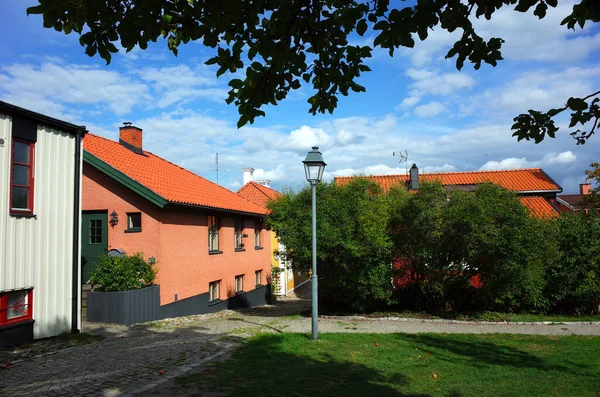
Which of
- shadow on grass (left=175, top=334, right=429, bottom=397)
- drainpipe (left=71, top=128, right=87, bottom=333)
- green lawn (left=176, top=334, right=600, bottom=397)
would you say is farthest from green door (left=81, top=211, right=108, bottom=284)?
shadow on grass (left=175, top=334, right=429, bottom=397)

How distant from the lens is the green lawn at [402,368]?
6469 millimetres

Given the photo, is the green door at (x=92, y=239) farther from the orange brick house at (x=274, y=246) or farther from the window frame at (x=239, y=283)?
the orange brick house at (x=274, y=246)

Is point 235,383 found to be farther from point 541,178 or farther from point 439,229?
point 541,178

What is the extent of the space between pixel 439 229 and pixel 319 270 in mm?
4105

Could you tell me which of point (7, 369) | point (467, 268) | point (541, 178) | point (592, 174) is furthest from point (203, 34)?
point (592, 174)

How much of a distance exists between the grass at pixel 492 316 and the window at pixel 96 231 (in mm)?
9443

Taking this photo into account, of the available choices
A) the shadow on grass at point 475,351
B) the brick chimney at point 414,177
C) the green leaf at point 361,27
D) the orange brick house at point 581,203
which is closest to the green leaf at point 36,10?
the green leaf at point 361,27

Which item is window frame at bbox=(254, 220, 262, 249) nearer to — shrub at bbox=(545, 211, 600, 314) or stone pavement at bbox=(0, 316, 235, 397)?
stone pavement at bbox=(0, 316, 235, 397)

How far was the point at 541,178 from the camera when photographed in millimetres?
27031

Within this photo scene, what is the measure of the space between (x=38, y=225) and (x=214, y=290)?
9.32 m

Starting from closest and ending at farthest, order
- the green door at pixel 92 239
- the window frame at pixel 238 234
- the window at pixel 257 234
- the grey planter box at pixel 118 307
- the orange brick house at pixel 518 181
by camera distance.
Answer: the grey planter box at pixel 118 307 < the green door at pixel 92 239 < the window frame at pixel 238 234 < the window at pixel 257 234 < the orange brick house at pixel 518 181

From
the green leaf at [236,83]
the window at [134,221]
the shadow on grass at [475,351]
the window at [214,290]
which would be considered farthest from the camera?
the window at [214,290]

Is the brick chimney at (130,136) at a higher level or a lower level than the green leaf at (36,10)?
higher

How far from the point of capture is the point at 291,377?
6898mm
